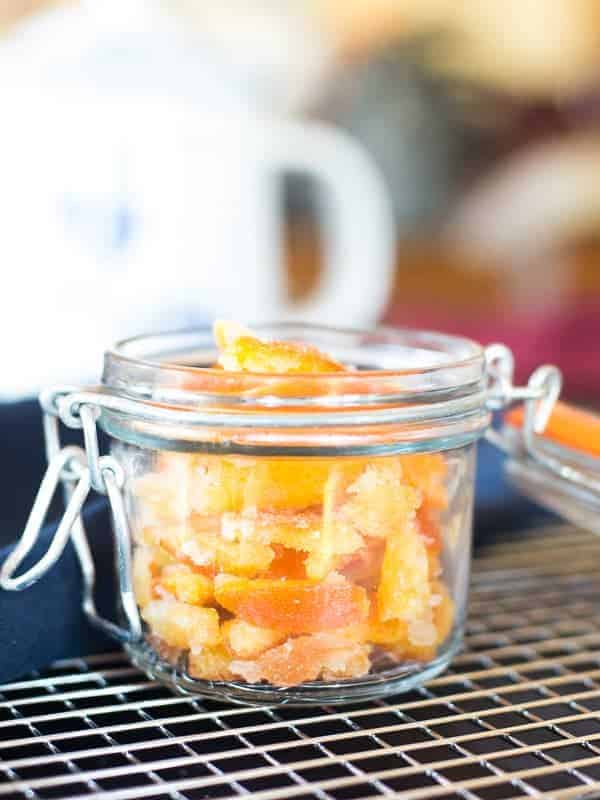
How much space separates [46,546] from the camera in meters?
0.41

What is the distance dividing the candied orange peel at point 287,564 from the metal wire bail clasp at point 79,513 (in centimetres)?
2

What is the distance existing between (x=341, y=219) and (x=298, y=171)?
0.17ft

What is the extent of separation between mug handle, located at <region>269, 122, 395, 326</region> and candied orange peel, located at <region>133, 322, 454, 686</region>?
0.43 meters

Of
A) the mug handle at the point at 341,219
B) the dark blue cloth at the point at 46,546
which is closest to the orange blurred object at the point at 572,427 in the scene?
the dark blue cloth at the point at 46,546

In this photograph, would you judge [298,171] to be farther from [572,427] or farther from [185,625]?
[185,625]

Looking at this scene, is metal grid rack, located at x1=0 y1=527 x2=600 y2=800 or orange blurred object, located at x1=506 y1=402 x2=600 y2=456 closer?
metal grid rack, located at x1=0 y1=527 x2=600 y2=800

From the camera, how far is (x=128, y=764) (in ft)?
1.11

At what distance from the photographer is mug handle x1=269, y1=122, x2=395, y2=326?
803 mm

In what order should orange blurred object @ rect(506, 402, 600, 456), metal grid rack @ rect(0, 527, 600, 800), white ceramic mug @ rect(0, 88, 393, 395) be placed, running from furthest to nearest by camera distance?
white ceramic mug @ rect(0, 88, 393, 395), orange blurred object @ rect(506, 402, 600, 456), metal grid rack @ rect(0, 527, 600, 800)

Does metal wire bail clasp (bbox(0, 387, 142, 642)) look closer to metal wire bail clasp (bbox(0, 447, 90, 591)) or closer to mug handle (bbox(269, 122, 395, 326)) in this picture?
metal wire bail clasp (bbox(0, 447, 90, 591))

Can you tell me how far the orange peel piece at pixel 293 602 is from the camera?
37 centimetres

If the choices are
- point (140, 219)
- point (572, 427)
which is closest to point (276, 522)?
point (572, 427)

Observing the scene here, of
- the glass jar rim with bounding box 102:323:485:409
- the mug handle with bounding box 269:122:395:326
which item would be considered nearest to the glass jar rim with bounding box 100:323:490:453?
the glass jar rim with bounding box 102:323:485:409

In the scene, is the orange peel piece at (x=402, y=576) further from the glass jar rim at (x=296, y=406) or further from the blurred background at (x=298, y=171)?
the blurred background at (x=298, y=171)
